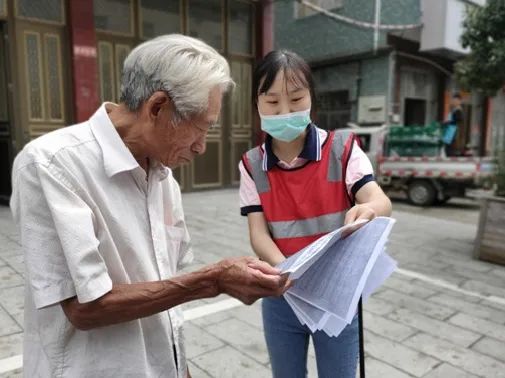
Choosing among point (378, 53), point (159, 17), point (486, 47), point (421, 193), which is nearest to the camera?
point (486, 47)

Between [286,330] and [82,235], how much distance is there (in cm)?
88

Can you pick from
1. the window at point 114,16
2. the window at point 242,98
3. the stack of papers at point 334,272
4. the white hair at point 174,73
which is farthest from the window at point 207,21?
the stack of papers at point 334,272

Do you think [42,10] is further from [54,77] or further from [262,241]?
[262,241]

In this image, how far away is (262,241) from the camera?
58.1 inches

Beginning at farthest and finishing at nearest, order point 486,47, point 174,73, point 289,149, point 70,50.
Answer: point 70,50 → point 486,47 → point 289,149 → point 174,73

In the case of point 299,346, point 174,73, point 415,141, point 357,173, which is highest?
point 174,73

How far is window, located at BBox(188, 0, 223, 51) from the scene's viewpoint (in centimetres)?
834

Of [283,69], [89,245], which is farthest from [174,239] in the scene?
[283,69]

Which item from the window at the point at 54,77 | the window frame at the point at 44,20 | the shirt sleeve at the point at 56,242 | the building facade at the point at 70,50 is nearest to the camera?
the shirt sleeve at the point at 56,242

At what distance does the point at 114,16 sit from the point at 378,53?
280 inches

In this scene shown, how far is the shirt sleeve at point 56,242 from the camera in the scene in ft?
2.89

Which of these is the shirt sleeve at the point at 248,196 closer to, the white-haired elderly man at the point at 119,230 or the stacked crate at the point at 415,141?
the white-haired elderly man at the point at 119,230

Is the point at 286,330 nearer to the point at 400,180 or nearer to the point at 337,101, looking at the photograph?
the point at 400,180

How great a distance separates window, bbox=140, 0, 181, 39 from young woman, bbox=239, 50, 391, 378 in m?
7.01
